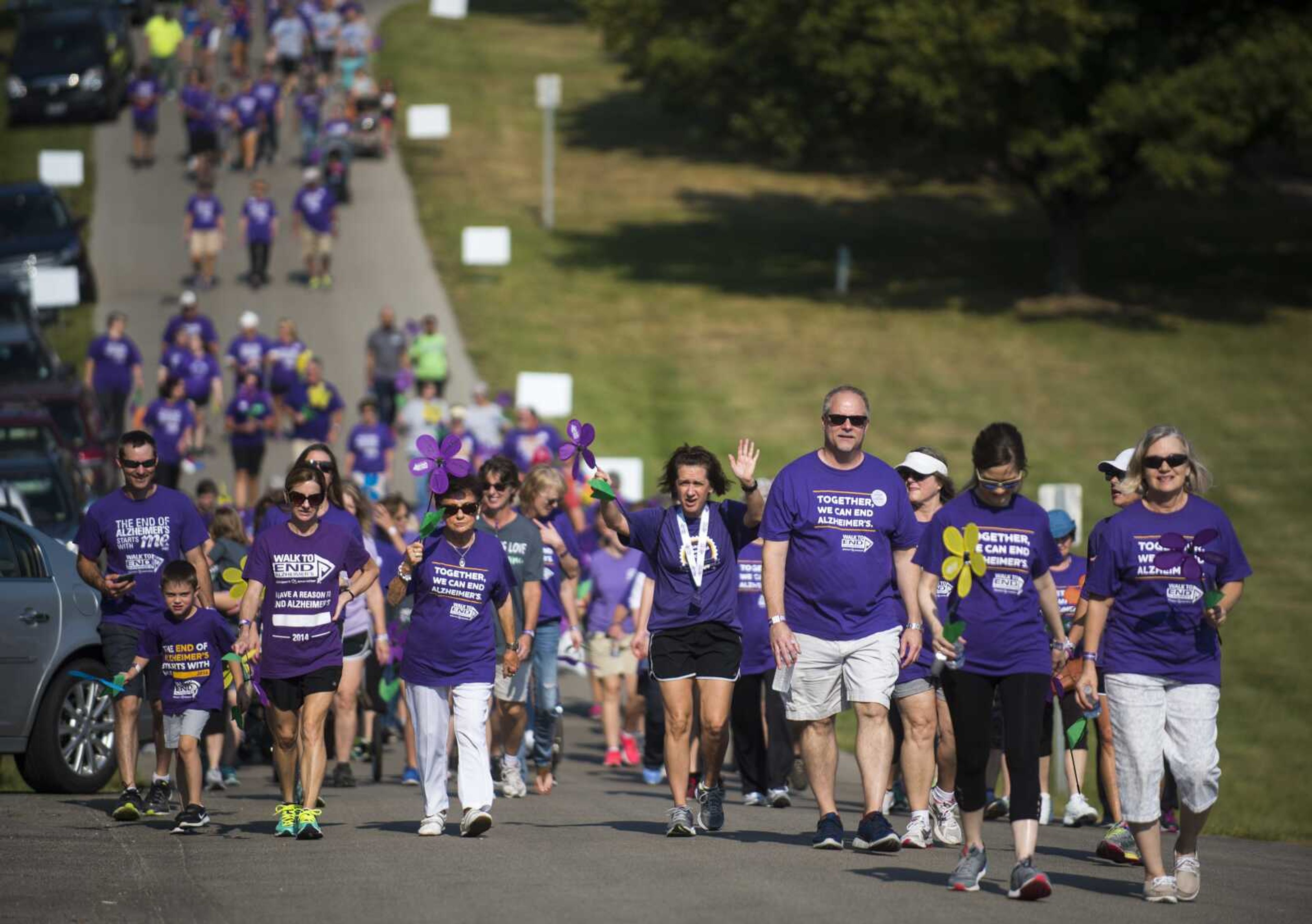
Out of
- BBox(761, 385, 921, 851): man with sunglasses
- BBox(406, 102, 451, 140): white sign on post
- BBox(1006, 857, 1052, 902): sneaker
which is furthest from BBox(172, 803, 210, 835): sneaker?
BBox(406, 102, 451, 140): white sign on post

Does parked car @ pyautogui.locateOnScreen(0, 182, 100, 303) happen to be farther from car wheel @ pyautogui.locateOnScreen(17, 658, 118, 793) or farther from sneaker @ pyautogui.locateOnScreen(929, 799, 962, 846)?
sneaker @ pyautogui.locateOnScreen(929, 799, 962, 846)

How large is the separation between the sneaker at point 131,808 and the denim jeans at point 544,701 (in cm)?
289

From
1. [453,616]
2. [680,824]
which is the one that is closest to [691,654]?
[680,824]

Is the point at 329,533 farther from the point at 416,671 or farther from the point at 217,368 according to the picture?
the point at 217,368

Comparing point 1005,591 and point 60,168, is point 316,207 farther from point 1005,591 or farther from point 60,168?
point 1005,591

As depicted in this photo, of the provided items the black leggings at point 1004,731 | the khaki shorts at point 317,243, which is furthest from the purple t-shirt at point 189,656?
the khaki shorts at point 317,243

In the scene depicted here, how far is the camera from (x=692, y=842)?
32.1 feet

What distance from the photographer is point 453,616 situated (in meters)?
10.2

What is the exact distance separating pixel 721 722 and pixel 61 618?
431 cm

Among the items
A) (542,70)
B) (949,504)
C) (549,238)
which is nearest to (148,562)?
(949,504)

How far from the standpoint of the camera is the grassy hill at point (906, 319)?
27500 mm

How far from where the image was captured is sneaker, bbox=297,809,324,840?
9.80m

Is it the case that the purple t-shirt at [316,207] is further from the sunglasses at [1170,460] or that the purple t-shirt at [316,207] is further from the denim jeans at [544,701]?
the sunglasses at [1170,460]

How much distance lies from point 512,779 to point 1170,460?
547 cm
